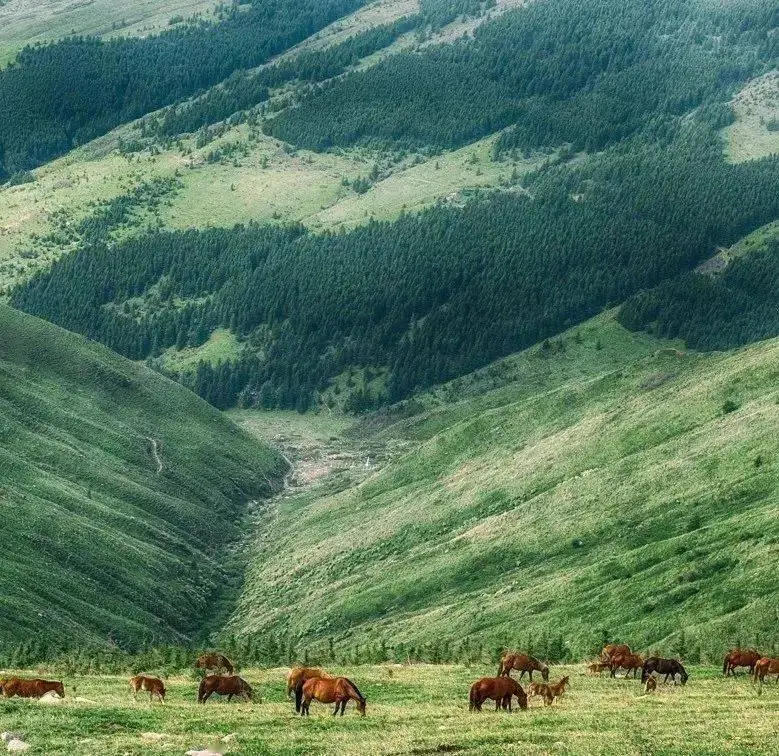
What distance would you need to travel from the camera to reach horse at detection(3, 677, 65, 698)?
53.9 metres

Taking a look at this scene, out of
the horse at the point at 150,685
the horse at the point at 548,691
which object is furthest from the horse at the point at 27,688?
the horse at the point at 548,691

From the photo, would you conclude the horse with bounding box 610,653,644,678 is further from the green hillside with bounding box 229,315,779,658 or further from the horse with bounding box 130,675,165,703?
the horse with bounding box 130,675,165,703

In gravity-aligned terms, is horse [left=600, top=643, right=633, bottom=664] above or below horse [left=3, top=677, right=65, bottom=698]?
below

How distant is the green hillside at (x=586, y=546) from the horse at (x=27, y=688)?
3901 centimetres

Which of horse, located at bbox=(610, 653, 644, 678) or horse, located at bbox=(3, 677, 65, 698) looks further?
horse, located at bbox=(610, 653, 644, 678)

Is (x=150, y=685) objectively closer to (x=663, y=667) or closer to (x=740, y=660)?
(x=663, y=667)

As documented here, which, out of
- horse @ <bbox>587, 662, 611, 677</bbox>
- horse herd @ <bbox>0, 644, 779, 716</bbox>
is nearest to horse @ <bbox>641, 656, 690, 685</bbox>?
horse herd @ <bbox>0, 644, 779, 716</bbox>

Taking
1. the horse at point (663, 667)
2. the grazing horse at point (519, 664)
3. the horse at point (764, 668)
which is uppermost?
the grazing horse at point (519, 664)

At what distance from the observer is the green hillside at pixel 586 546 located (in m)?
103

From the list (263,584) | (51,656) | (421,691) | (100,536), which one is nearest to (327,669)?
(421,691)

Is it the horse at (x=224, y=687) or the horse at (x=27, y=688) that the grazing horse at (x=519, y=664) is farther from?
the horse at (x=27, y=688)

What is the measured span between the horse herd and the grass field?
56cm

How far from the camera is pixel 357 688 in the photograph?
184ft

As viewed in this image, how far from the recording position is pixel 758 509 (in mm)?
114625
